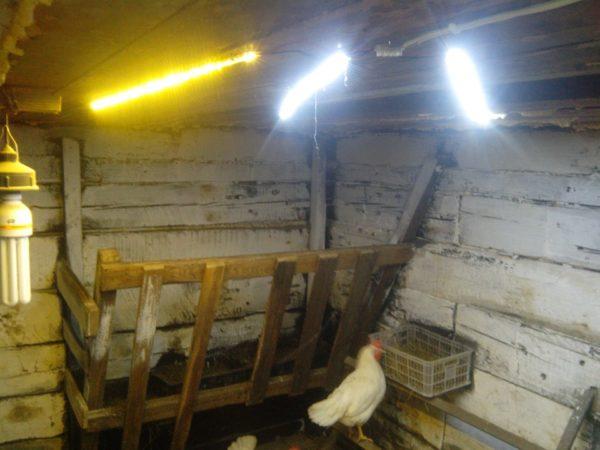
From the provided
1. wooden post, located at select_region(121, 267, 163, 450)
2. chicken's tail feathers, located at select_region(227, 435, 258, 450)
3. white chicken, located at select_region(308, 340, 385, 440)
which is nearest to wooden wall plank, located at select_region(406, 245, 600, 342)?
white chicken, located at select_region(308, 340, 385, 440)

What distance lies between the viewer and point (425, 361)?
3070 mm

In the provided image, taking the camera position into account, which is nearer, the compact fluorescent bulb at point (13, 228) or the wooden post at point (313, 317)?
the compact fluorescent bulb at point (13, 228)

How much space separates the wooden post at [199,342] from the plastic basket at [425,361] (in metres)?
1.27

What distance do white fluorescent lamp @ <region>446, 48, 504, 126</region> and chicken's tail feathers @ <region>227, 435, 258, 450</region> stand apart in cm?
300

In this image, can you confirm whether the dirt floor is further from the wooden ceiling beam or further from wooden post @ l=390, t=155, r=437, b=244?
the wooden ceiling beam

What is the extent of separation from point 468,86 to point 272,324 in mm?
1854

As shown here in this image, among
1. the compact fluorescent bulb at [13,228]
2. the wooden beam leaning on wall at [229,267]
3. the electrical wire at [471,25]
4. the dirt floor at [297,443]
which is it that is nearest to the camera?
the electrical wire at [471,25]

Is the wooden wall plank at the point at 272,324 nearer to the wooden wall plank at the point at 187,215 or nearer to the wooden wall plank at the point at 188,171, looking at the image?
the wooden wall plank at the point at 187,215

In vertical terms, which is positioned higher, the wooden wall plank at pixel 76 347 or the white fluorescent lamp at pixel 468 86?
the white fluorescent lamp at pixel 468 86

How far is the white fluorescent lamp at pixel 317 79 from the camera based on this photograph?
1466 millimetres

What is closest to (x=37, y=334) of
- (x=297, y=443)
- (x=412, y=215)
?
(x=297, y=443)

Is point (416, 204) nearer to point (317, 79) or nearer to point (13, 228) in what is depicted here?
point (317, 79)

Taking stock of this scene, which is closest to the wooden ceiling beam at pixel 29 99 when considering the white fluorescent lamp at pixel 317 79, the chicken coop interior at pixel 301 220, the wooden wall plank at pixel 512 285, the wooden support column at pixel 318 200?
the chicken coop interior at pixel 301 220

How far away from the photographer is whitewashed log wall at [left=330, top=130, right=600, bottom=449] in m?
2.77
